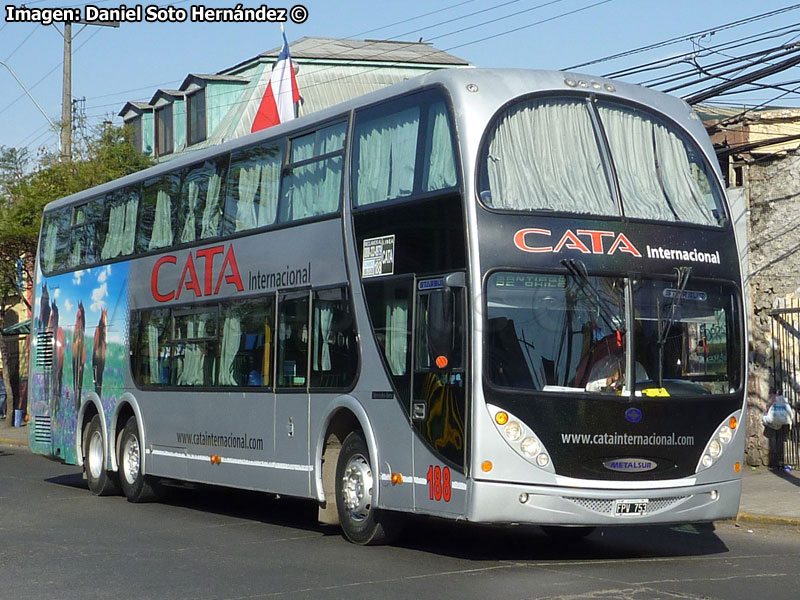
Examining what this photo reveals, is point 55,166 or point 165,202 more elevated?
point 55,166

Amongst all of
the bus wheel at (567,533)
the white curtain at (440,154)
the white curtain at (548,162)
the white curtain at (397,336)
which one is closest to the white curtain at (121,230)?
the white curtain at (397,336)

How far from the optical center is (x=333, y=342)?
1227cm

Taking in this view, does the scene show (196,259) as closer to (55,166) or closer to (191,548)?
(191,548)

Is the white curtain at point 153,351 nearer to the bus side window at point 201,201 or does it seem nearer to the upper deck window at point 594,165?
the bus side window at point 201,201

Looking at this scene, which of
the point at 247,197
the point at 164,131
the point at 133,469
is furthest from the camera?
the point at 164,131

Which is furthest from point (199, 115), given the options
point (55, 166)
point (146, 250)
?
point (146, 250)

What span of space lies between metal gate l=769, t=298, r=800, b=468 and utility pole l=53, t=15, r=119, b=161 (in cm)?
2008

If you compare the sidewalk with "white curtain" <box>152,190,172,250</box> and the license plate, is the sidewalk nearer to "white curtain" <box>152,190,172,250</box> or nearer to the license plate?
the license plate

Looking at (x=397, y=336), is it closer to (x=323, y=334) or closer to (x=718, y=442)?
(x=323, y=334)

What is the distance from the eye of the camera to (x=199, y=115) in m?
37.5

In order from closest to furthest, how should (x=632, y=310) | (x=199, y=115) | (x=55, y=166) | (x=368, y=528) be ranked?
(x=632, y=310), (x=368, y=528), (x=55, y=166), (x=199, y=115)

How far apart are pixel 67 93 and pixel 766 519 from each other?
2388cm

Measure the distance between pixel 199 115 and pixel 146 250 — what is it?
21714 millimetres

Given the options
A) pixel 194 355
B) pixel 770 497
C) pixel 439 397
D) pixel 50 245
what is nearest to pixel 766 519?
pixel 770 497
